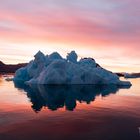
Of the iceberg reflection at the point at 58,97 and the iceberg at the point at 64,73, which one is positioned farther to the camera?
the iceberg at the point at 64,73

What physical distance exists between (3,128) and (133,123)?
5.70 m

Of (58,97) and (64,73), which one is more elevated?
(64,73)

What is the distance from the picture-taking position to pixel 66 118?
14008mm

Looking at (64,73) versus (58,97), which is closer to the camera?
(58,97)

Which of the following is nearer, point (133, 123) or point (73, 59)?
point (133, 123)

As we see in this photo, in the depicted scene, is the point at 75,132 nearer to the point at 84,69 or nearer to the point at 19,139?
the point at 19,139

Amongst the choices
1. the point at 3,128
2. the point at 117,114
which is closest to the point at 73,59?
the point at 117,114

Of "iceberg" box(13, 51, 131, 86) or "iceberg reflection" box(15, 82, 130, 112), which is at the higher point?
"iceberg" box(13, 51, 131, 86)

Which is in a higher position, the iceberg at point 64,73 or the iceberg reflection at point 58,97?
the iceberg at point 64,73

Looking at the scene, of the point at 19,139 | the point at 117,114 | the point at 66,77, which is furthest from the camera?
the point at 66,77

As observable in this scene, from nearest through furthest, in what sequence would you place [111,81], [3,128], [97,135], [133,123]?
[97,135] < [3,128] < [133,123] < [111,81]

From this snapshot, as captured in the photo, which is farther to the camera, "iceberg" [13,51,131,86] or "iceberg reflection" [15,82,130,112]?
"iceberg" [13,51,131,86]

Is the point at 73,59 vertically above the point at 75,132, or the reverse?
the point at 73,59

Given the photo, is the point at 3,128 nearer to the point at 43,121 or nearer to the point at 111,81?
the point at 43,121
